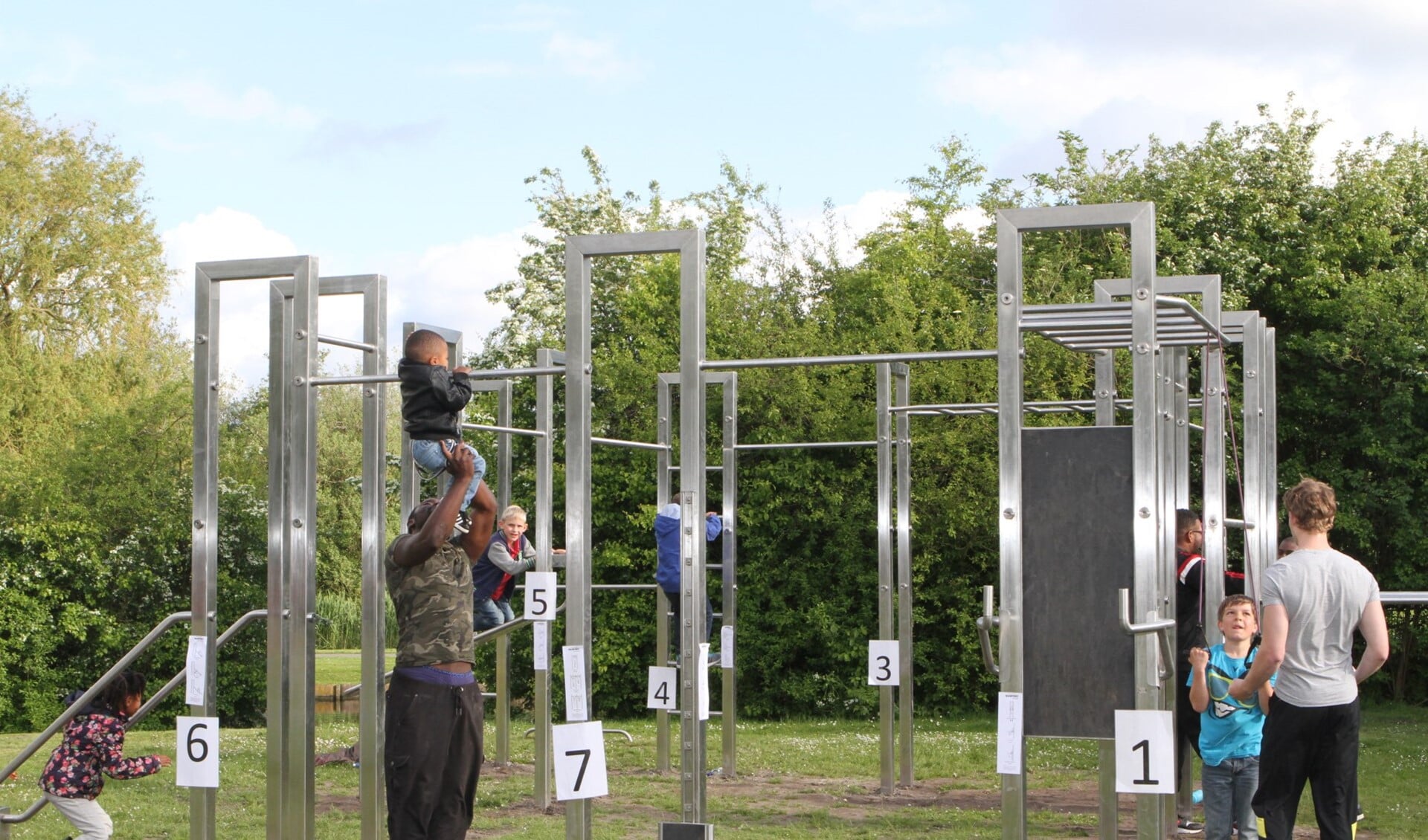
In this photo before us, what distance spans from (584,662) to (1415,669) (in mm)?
12349

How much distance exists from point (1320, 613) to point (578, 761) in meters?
2.79

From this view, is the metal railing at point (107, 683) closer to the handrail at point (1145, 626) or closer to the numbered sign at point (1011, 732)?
the numbered sign at point (1011, 732)

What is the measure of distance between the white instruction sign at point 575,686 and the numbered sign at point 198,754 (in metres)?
1.66

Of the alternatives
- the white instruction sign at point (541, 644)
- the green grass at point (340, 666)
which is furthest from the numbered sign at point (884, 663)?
the green grass at point (340, 666)

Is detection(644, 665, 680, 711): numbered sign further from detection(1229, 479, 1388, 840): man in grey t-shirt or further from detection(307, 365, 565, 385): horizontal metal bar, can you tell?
detection(1229, 479, 1388, 840): man in grey t-shirt

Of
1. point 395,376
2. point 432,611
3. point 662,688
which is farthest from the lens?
point 662,688

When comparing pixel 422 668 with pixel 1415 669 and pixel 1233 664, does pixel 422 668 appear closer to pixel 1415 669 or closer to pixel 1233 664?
pixel 1233 664

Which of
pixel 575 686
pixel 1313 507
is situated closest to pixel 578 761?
pixel 575 686

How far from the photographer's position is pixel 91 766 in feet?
23.8

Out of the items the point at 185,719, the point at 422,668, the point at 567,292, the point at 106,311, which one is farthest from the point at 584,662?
the point at 106,311

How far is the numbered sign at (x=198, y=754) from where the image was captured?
631 cm

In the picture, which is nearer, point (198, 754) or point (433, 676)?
point (433, 676)

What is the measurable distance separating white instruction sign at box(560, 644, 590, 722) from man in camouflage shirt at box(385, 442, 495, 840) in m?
0.35

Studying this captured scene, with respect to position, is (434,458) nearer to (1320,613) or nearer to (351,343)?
(351,343)
